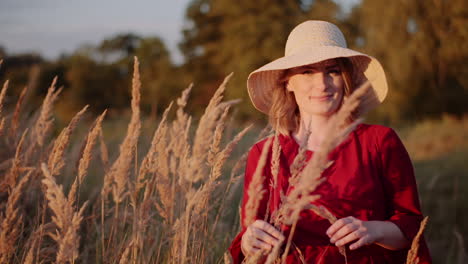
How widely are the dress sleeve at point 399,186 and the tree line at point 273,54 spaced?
2.64m

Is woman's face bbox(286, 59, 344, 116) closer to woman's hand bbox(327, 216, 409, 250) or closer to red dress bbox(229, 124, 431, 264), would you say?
red dress bbox(229, 124, 431, 264)

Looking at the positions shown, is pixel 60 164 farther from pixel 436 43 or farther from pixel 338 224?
pixel 436 43

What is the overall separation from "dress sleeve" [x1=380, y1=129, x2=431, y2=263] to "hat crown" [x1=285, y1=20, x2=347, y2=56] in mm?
457

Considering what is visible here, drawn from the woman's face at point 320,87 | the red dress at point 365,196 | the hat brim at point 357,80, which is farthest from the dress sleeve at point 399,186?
the hat brim at point 357,80

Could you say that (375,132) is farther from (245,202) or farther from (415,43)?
(415,43)

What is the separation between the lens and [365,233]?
1542 millimetres

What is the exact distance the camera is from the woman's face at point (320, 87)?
1.96 meters

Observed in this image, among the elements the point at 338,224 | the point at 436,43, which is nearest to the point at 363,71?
the point at 338,224

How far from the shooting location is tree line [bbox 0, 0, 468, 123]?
18.1 m

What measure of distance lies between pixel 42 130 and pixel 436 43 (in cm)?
1918

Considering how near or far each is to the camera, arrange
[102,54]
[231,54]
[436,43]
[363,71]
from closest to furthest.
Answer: [363,71] < [436,43] < [231,54] < [102,54]

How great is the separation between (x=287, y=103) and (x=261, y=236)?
90cm

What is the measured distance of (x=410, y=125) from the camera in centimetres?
1962

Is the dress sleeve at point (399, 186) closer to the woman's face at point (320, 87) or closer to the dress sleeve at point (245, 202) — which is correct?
the woman's face at point (320, 87)
